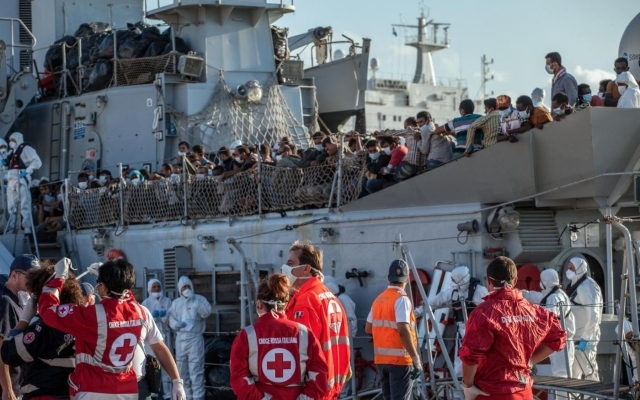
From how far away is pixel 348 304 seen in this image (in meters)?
12.7

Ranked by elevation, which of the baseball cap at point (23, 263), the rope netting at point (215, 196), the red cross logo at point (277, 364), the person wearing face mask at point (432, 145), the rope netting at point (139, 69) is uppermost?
the rope netting at point (139, 69)

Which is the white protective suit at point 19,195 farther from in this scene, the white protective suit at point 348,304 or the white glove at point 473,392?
the white glove at point 473,392

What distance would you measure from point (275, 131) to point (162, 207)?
2842mm

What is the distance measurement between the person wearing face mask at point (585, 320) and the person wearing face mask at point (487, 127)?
5.10ft

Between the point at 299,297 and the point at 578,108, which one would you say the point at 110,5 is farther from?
the point at 299,297

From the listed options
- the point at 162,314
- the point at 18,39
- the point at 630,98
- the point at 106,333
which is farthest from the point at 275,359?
the point at 18,39

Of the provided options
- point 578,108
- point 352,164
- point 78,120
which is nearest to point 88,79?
point 78,120

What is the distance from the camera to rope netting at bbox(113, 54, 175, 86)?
17.8 m

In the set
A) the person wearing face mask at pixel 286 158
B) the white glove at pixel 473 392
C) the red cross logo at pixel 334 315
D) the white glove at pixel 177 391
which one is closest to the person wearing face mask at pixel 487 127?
the person wearing face mask at pixel 286 158

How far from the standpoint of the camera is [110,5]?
21.3m

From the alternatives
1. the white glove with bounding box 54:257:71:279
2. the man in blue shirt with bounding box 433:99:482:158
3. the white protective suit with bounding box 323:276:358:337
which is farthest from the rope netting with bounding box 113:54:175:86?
the white glove with bounding box 54:257:71:279

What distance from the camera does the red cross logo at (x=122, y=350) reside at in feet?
24.0

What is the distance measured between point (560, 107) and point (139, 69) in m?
8.38

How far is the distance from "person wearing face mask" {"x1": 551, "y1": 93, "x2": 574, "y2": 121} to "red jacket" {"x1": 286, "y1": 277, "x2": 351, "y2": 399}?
4317 mm
